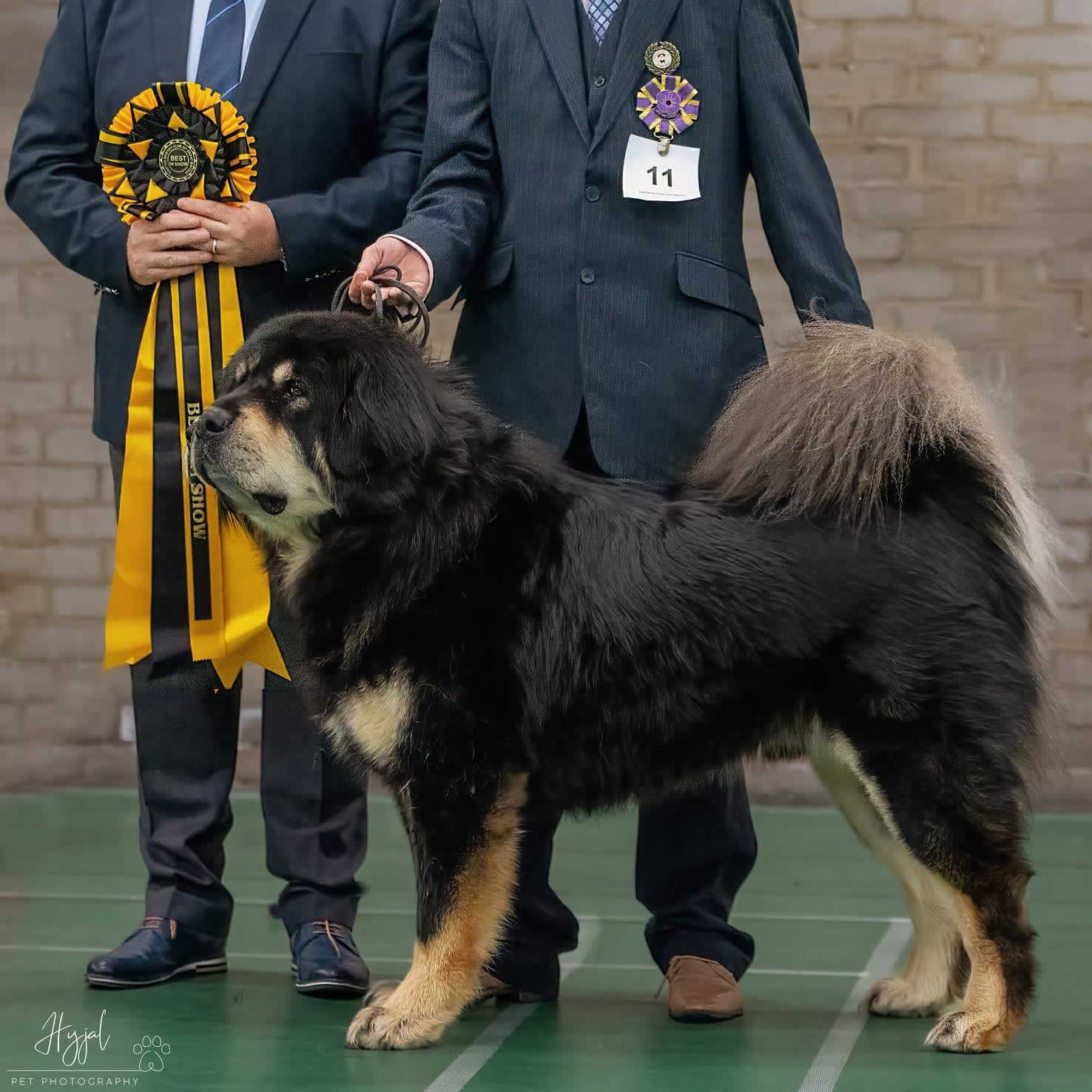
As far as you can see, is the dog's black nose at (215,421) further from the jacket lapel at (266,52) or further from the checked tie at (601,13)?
the checked tie at (601,13)

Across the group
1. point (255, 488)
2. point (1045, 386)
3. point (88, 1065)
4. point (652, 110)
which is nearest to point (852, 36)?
point (1045, 386)

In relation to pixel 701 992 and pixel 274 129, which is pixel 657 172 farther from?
pixel 701 992

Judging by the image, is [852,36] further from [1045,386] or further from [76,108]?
[76,108]

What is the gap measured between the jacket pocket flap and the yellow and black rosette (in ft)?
2.88

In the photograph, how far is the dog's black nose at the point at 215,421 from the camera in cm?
248

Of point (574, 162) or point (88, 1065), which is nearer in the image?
Result: point (88, 1065)

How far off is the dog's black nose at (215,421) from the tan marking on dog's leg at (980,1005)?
55.9 inches

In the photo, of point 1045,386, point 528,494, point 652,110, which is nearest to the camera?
point 528,494

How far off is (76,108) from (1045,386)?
3.74m

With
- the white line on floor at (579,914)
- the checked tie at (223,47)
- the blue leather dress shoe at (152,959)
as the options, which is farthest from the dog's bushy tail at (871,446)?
the white line on floor at (579,914)

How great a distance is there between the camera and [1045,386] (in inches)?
227

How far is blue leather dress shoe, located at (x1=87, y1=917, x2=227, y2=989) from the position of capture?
310cm

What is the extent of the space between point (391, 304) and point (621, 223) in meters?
0.49

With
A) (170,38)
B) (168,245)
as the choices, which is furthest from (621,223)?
(170,38)
